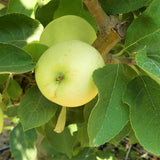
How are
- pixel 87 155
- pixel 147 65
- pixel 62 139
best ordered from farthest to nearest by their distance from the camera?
1. pixel 87 155
2. pixel 62 139
3. pixel 147 65

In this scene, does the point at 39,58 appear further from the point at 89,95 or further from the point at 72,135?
the point at 72,135

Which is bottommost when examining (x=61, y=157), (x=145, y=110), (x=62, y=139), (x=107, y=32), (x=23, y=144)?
(x=61, y=157)

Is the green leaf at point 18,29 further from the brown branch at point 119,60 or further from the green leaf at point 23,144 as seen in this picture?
the green leaf at point 23,144

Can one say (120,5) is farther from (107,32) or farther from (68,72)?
(68,72)

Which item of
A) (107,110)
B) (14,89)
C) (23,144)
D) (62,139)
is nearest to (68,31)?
(107,110)

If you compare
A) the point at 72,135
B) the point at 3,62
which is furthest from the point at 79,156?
the point at 3,62

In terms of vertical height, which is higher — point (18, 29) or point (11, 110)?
point (18, 29)

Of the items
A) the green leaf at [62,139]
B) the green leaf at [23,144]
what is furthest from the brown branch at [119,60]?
the green leaf at [23,144]

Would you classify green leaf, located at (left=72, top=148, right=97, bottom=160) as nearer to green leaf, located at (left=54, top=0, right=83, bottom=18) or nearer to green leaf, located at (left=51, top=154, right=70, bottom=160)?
green leaf, located at (left=51, top=154, right=70, bottom=160)
